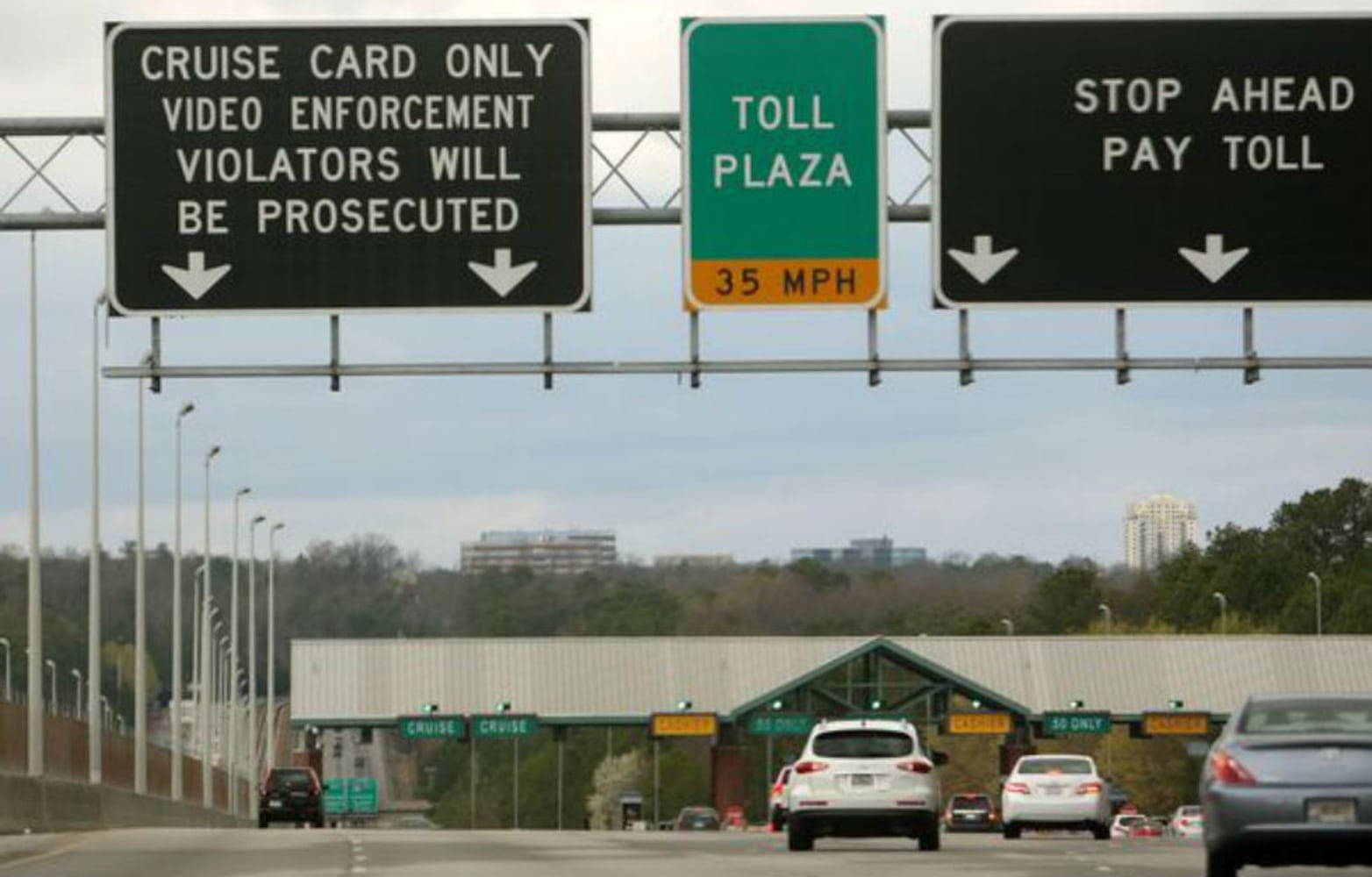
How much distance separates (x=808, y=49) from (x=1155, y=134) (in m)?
3.60

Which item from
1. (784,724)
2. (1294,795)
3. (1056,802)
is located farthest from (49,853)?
(784,724)

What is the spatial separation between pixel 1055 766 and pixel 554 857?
19.3 m

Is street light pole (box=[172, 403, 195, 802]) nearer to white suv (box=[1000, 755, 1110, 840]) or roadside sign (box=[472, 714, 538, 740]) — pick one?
roadside sign (box=[472, 714, 538, 740])

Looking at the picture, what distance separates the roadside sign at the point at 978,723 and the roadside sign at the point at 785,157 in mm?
76879

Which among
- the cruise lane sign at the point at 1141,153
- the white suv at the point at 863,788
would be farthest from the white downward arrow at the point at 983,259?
the white suv at the point at 863,788

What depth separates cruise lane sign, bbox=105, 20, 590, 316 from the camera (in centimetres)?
3281

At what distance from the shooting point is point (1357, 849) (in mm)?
25516

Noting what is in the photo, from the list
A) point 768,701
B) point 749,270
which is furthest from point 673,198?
point 768,701

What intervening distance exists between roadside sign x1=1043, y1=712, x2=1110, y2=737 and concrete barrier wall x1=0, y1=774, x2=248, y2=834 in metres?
37.1

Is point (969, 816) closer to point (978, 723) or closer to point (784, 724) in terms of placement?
point (978, 723)

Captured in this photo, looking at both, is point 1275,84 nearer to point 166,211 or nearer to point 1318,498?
point 166,211

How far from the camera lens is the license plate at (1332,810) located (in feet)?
83.4

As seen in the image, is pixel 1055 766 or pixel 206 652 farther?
pixel 206 652

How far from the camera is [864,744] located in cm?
4328
